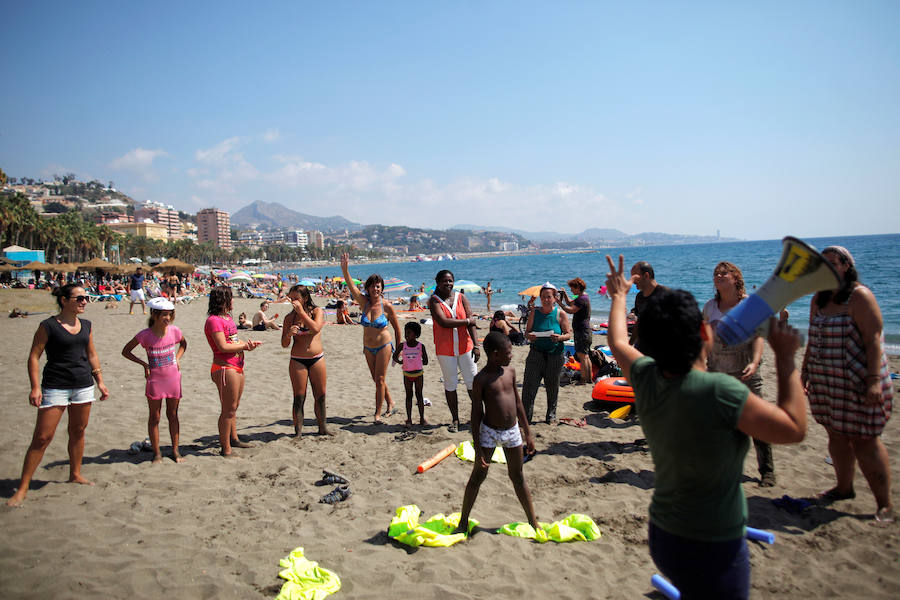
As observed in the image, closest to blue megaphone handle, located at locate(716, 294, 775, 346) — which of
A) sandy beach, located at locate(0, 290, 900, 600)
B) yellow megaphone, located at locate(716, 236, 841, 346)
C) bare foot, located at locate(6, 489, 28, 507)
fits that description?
yellow megaphone, located at locate(716, 236, 841, 346)

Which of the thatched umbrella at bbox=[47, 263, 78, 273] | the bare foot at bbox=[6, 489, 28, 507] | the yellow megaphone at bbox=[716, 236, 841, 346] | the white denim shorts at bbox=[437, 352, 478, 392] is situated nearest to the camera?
the yellow megaphone at bbox=[716, 236, 841, 346]

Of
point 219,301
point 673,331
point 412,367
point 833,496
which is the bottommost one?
point 833,496

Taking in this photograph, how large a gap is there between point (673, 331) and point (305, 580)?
2999 millimetres

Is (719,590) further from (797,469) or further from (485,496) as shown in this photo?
(797,469)

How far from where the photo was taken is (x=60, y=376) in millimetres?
4582

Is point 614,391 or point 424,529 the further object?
point 614,391

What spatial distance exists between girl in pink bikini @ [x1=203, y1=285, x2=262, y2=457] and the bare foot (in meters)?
1.79

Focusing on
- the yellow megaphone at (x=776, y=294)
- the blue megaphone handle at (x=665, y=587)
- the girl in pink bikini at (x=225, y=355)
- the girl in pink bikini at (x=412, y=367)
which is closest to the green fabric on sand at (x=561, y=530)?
the blue megaphone handle at (x=665, y=587)

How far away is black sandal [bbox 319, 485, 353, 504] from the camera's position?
4656 millimetres

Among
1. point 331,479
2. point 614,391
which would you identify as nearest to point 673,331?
point 331,479

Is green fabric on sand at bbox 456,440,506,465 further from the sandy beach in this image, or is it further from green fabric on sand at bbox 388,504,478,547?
green fabric on sand at bbox 388,504,478,547

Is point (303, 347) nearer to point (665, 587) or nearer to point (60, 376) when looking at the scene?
point (60, 376)

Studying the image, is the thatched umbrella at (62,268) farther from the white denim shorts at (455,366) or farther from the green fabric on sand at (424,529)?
the green fabric on sand at (424,529)

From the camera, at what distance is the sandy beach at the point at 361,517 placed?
3418 mm
